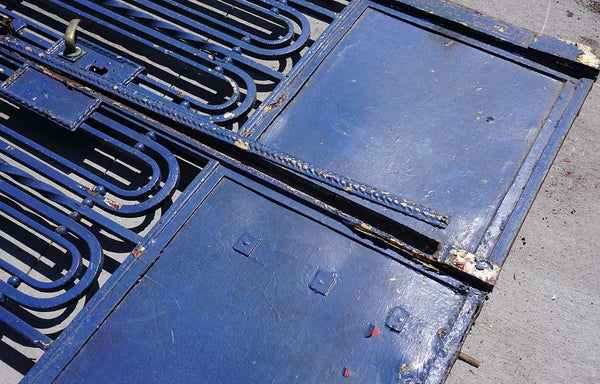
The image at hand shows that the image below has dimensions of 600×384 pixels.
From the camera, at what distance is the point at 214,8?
3.76 metres

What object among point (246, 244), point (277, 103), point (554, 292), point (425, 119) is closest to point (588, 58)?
point (425, 119)

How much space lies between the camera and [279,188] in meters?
2.60

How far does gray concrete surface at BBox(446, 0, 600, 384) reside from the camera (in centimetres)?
275

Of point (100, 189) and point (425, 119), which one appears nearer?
point (100, 189)

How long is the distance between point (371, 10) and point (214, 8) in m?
1.14

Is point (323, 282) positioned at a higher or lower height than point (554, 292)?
lower

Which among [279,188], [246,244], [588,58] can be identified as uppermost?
[588,58]

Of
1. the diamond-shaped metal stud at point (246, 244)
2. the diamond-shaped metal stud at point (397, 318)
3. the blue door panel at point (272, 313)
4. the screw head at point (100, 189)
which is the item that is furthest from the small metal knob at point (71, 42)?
the diamond-shaped metal stud at point (397, 318)

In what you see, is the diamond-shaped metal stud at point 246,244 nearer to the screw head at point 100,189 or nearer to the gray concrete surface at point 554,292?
the screw head at point 100,189

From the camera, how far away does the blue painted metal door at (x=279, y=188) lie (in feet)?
7.46

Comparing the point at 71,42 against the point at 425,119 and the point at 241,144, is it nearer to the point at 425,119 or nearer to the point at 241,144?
the point at 241,144

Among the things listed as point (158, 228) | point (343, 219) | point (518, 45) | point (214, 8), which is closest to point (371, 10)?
point (518, 45)

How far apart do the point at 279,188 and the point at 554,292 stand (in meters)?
1.59

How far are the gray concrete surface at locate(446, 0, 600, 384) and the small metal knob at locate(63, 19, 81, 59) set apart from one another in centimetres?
266
